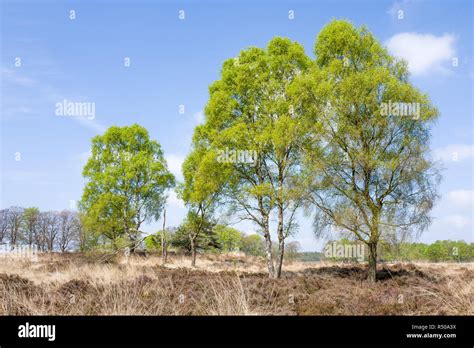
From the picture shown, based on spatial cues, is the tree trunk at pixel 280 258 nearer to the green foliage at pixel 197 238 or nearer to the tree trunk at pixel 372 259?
the tree trunk at pixel 372 259

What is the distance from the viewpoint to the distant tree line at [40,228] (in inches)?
2527

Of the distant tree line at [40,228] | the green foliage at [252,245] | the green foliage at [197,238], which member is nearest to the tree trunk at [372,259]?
the green foliage at [197,238]

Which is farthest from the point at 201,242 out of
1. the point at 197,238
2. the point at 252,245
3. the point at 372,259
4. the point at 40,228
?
the point at 40,228

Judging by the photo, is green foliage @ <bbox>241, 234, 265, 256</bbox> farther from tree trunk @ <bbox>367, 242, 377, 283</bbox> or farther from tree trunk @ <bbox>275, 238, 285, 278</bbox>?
tree trunk @ <bbox>367, 242, 377, 283</bbox>

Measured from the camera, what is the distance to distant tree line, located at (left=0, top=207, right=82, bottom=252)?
64.2 metres

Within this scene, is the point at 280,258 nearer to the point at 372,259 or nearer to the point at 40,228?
the point at 372,259

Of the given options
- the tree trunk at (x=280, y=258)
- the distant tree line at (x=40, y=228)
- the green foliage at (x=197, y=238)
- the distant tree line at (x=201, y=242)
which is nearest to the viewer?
the tree trunk at (x=280, y=258)

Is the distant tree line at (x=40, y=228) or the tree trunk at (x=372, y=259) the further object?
the distant tree line at (x=40, y=228)

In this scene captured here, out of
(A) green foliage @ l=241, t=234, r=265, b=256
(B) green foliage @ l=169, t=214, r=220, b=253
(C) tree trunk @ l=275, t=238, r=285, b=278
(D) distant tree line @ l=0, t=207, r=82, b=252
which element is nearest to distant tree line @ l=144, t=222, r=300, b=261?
(B) green foliage @ l=169, t=214, r=220, b=253

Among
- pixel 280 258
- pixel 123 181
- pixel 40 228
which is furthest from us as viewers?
pixel 40 228

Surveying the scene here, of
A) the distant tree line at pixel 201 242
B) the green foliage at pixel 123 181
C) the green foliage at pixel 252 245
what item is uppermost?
the green foliage at pixel 123 181

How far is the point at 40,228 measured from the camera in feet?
215
